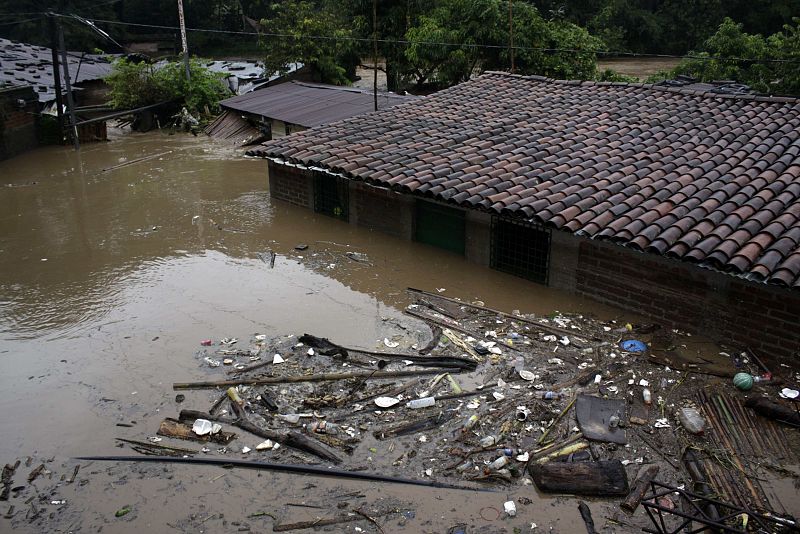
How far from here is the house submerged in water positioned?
9.36m

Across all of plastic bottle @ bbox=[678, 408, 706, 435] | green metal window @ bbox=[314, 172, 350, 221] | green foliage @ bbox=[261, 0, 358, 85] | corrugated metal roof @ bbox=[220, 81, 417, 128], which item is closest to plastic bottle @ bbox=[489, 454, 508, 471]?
plastic bottle @ bbox=[678, 408, 706, 435]

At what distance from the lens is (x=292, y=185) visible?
1673 centimetres

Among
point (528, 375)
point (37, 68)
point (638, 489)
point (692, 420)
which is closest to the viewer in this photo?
point (638, 489)

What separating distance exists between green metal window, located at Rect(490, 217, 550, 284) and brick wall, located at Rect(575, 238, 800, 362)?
2.55 feet

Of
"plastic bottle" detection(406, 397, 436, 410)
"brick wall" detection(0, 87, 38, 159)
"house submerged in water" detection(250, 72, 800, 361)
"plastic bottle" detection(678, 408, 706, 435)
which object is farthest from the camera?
"brick wall" detection(0, 87, 38, 159)

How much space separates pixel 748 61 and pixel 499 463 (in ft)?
70.4

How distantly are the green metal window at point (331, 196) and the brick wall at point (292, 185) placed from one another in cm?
20

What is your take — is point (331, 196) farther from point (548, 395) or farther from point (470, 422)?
point (470, 422)

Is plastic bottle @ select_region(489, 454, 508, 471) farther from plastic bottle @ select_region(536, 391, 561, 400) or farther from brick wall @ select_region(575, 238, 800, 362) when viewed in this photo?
brick wall @ select_region(575, 238, 800, 362)

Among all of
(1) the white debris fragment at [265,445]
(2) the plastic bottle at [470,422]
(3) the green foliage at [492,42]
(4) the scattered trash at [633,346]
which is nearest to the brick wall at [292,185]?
(4) the scattered trash at [633,346]

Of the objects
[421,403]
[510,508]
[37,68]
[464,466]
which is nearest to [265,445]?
[421,403]

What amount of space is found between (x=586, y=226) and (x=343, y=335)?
4113 mm

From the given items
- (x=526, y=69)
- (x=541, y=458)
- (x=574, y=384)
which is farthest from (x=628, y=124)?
(x=526, y=69)

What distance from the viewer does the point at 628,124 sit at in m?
13.7
